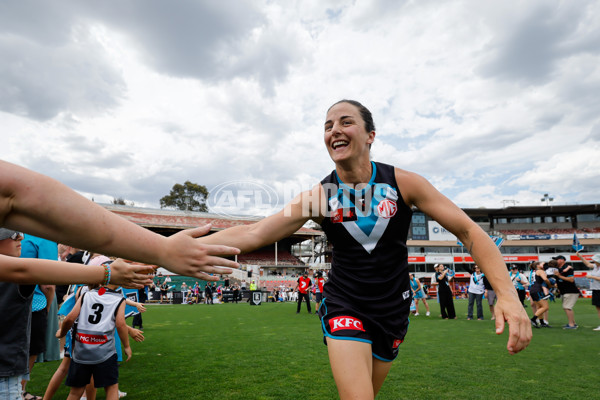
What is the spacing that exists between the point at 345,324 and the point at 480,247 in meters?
1.09

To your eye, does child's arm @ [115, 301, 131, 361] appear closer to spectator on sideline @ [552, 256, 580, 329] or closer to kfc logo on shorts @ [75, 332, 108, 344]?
kfc logo on shorts @ [75, 332, 108, 344]

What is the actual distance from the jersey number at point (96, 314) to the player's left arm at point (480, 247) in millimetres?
3793

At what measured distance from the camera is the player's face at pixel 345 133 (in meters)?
3.11

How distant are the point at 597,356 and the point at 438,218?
24.7 feet

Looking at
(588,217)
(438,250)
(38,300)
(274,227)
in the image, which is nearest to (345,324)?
(274,227)

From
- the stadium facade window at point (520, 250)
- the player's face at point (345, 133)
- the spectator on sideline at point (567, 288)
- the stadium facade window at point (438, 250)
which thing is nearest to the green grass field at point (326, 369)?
the spectator on sideline at point (567, 288)

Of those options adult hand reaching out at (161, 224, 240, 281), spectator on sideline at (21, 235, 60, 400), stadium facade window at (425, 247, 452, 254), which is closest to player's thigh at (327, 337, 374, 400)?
adult hand reaching out at (161, 224, 240, 281)

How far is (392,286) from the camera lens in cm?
302

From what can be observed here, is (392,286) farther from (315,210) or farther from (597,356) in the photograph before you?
(597,356)

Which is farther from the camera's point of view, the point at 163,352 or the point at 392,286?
the point at 163,352

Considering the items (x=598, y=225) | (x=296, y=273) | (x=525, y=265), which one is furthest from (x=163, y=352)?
(x=598, y=225)

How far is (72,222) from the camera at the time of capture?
4.62 ft

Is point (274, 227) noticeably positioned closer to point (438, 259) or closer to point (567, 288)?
point (567, 288)

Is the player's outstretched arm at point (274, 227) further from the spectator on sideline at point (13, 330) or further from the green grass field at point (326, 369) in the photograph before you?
the green grass field at point (326, 369)
